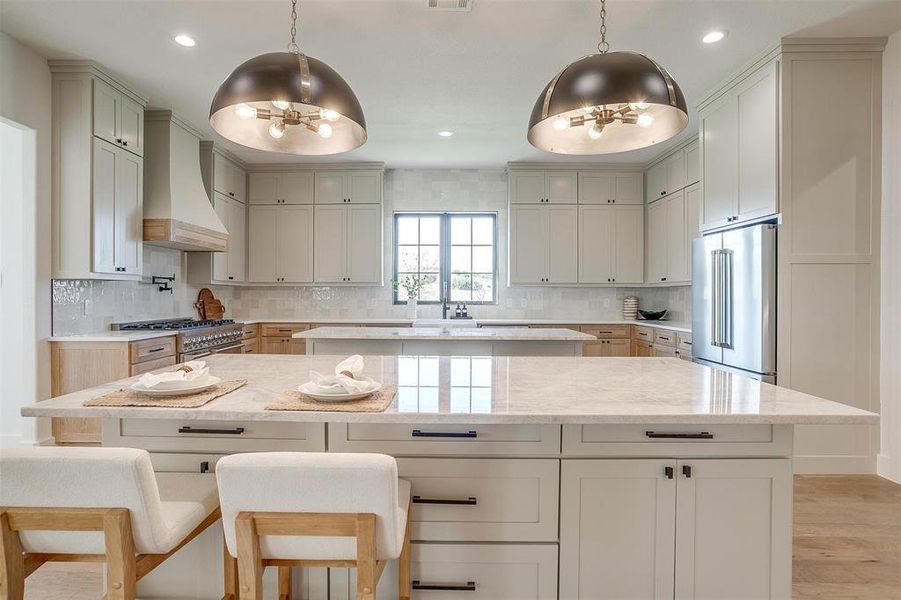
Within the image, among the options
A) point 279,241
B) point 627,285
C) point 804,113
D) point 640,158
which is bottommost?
point 627,285

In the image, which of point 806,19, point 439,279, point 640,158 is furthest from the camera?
point 439,279

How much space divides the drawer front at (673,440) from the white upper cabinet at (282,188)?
17.3 ft

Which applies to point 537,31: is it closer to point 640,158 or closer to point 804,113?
point 804,113

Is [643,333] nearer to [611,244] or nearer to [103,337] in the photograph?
[611,244]

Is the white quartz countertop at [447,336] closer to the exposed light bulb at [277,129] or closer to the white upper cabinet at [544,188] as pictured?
the exposed light bulb at [277,129]

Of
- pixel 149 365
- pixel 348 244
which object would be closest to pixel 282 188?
pixel 348 244

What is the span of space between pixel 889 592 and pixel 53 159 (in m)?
5.43

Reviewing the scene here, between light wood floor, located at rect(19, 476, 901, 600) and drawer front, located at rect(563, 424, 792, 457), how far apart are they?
0.95 m

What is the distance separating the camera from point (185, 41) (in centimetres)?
313

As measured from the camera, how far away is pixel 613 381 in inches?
73.6

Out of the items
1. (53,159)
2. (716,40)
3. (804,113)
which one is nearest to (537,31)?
(716,40)

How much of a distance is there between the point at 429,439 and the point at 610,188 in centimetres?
518

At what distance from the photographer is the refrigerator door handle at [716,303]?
358 centimetres

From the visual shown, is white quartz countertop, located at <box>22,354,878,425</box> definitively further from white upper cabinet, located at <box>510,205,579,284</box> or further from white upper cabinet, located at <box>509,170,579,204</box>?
white upper cabinet, located at <box>509,170,579,204</box>
